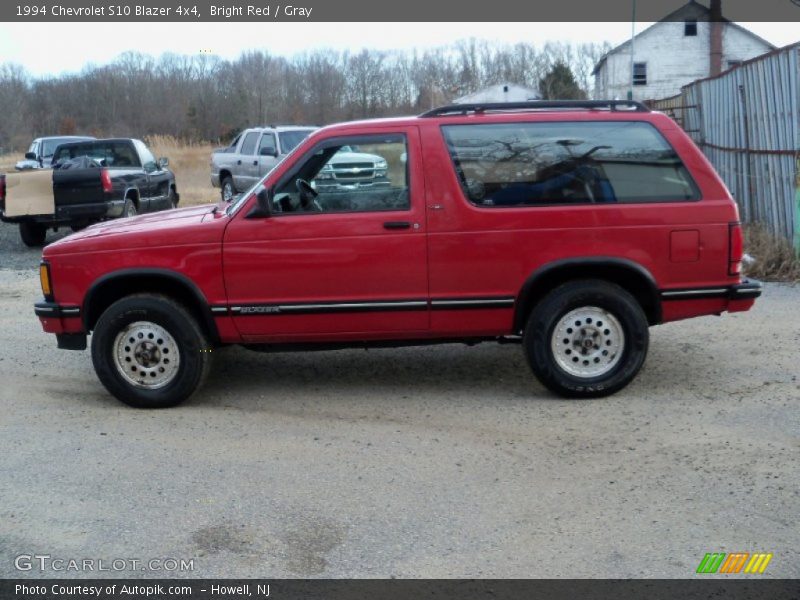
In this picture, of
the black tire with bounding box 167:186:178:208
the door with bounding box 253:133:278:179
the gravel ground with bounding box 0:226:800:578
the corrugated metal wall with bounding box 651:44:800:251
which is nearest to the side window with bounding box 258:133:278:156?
the door with bounding box 253:133:278:179

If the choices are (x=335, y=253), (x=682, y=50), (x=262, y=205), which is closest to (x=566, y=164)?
(x=335, y=253)

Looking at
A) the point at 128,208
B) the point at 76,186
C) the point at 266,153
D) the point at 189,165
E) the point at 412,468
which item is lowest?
the point at 412,468

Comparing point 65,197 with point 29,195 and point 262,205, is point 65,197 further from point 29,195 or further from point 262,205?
point 262,205

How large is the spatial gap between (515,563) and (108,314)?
347cm

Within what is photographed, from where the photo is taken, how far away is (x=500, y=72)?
217 feet

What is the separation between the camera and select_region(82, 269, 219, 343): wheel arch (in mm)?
6125

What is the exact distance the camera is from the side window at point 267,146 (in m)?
20.4

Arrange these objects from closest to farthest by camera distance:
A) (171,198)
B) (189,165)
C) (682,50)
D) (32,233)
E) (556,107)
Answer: (556,107)
(32,233)
(171,198)
(189,165)
(682,50)

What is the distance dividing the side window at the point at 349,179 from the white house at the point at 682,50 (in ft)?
169

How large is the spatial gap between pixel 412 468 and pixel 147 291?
2.40 m

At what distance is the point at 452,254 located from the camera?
6051 mm

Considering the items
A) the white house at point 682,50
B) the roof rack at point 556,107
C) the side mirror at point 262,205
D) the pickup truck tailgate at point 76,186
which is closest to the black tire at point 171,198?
the pickup truck tailgate at point 76,186
